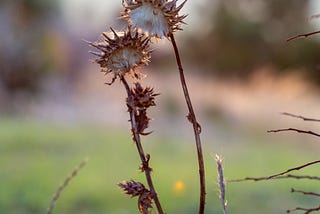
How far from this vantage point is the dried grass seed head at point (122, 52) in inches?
89.7

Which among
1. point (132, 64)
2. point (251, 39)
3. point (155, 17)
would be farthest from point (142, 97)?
point (251, 39)

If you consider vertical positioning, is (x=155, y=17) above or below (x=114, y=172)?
above

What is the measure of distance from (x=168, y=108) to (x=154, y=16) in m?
17.8

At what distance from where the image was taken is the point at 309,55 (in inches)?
899

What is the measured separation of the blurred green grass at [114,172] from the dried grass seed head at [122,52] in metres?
1.32

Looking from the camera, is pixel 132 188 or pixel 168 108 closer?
pixel 132 188

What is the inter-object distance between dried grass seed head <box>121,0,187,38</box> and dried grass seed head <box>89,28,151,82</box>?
0.07m

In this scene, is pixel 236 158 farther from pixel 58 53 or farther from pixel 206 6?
pixel 58 53

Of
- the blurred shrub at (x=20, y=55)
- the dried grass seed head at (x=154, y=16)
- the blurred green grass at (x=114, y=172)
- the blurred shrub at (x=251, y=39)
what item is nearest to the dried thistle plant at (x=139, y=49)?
the dried grass seed head at (x=154, y=16)

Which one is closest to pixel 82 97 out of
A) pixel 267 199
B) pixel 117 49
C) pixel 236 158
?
pixel 236 158

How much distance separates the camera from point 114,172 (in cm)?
830

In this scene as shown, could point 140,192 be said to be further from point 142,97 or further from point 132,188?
point 142,97

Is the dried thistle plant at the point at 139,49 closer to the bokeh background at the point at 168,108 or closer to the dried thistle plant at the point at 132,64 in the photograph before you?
the dried thistle plant at the point at 132,64

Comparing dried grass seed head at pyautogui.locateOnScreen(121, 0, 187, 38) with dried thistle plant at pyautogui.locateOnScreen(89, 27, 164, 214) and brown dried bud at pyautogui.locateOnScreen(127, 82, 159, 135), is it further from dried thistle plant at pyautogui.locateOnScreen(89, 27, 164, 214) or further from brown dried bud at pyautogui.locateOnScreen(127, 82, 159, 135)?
brown dried bud at pyautogui.locateOnScreen(127, 82, 159, 135)
